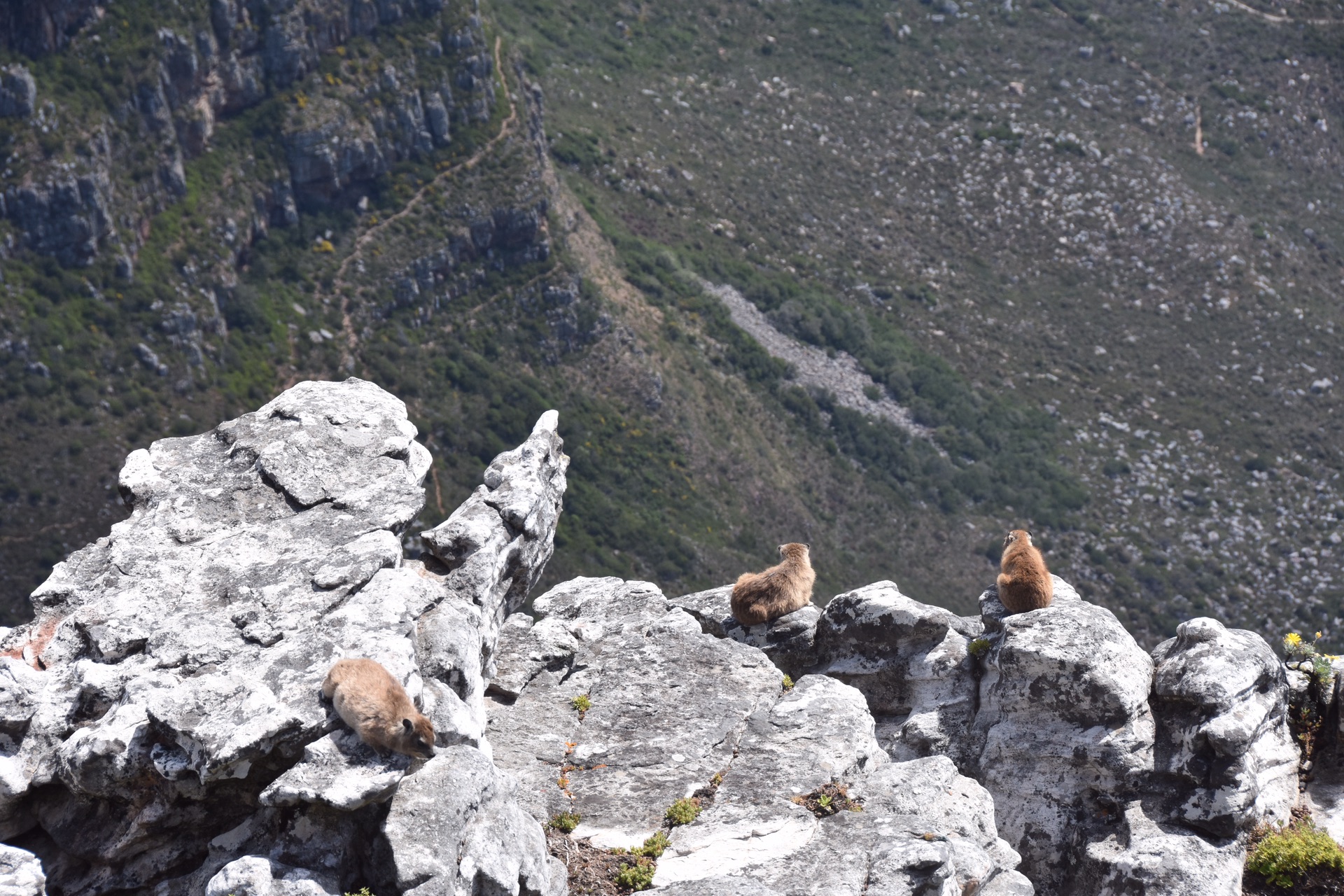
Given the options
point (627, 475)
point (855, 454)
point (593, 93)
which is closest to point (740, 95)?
point (593, 93)

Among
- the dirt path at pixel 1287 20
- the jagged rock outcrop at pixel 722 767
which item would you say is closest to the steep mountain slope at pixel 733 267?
the dirt path at pixel 1287 20

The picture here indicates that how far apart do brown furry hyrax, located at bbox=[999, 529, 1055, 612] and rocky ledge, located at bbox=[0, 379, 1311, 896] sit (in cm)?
47

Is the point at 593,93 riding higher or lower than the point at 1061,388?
higher

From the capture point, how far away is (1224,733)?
18.8 metres

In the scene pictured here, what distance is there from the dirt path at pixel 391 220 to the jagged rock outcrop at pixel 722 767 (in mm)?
75131

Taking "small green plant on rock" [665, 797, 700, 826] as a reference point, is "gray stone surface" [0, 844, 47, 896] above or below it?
above

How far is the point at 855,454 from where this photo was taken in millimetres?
114000

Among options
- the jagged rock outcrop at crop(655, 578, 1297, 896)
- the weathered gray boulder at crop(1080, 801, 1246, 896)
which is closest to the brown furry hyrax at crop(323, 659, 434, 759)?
the jagged rock outcrop at crop(655, 578, 1297, 896)

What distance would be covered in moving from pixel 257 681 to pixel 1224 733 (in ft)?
45.2

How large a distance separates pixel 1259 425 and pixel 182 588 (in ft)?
348

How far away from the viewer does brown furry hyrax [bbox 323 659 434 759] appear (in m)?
14.8

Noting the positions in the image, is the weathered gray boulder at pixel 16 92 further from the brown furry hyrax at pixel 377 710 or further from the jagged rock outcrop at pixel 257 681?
the brown furry hyrax at pixel 377 710

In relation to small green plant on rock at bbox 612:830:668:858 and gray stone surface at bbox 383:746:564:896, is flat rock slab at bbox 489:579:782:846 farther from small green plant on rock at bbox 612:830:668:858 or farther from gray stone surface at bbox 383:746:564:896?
gray stone surface at bbox 383:746:564:896

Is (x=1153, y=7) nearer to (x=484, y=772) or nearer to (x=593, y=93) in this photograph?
(x=593, y=93)
